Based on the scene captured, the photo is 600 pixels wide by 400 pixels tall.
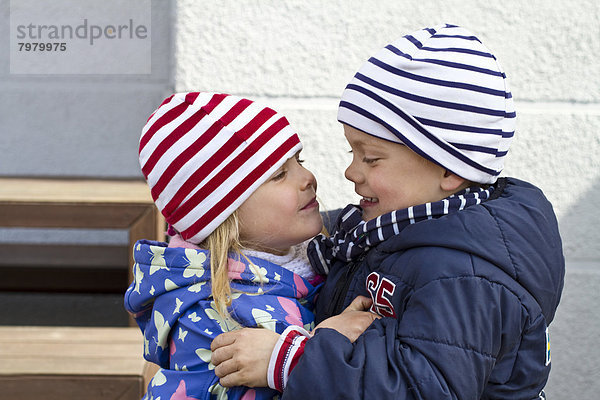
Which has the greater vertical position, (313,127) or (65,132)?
(313,127)

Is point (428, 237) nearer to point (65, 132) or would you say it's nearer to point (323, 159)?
point (323, 159)

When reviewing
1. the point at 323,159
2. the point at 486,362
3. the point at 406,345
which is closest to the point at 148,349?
the point at 406,345

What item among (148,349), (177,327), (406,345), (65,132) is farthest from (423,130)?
(65,132)

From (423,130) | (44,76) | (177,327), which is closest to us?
(423,130)

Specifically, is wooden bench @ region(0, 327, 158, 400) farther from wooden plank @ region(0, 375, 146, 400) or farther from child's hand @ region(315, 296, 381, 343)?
child's hand @ region(315, 296, 381, 343)

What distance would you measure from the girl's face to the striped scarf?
49 millimetres

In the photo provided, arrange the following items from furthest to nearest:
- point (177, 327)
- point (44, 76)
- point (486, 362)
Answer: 1. point (44, 76)
2. point (177, 327)
3. point (486, 362)

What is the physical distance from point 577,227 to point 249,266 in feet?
4.40

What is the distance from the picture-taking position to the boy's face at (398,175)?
1.25 m

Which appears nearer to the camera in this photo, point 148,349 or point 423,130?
point 423,130

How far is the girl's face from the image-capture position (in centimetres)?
142

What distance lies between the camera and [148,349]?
54.9 inches

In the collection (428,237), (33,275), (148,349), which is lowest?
(33,275)

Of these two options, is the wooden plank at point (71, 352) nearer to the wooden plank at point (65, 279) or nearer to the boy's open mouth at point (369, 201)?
the wooden plank at point (65, 279)
